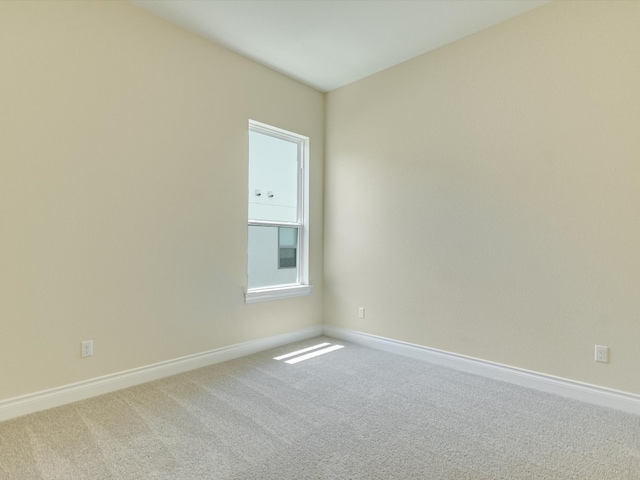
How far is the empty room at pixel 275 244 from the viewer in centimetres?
198

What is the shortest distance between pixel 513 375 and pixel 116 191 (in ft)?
11.1

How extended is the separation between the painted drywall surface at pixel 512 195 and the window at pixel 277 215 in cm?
63

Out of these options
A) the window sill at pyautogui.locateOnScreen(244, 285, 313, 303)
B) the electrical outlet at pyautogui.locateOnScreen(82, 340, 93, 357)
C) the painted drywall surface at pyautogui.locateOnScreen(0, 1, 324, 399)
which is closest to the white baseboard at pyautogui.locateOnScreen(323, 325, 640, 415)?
A: the window sill at pyautogui.locateOnScreen(244, 285, 313, 303)

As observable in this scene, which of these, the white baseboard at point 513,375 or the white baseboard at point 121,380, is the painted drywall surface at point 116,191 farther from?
the white baseboard at point 513,375

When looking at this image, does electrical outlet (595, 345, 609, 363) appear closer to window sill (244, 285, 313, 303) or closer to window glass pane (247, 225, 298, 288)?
window sill (244, 285, 313, 303)

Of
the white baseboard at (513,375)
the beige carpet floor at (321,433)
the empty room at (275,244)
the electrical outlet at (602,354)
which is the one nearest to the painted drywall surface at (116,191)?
the empty room at (275,244)

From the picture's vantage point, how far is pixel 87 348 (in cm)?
244

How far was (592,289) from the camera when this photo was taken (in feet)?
7.91

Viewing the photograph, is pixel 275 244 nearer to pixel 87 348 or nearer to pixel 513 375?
pixel 87 348

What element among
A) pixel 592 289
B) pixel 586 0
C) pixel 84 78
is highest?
pixel 586 0

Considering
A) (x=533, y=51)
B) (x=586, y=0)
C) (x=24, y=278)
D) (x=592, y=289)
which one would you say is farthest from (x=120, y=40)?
(x=592, y=289)

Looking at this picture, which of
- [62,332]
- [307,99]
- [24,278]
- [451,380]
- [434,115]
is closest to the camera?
[24,278]

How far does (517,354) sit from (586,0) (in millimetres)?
2627

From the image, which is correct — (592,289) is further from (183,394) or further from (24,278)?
(24,278)
